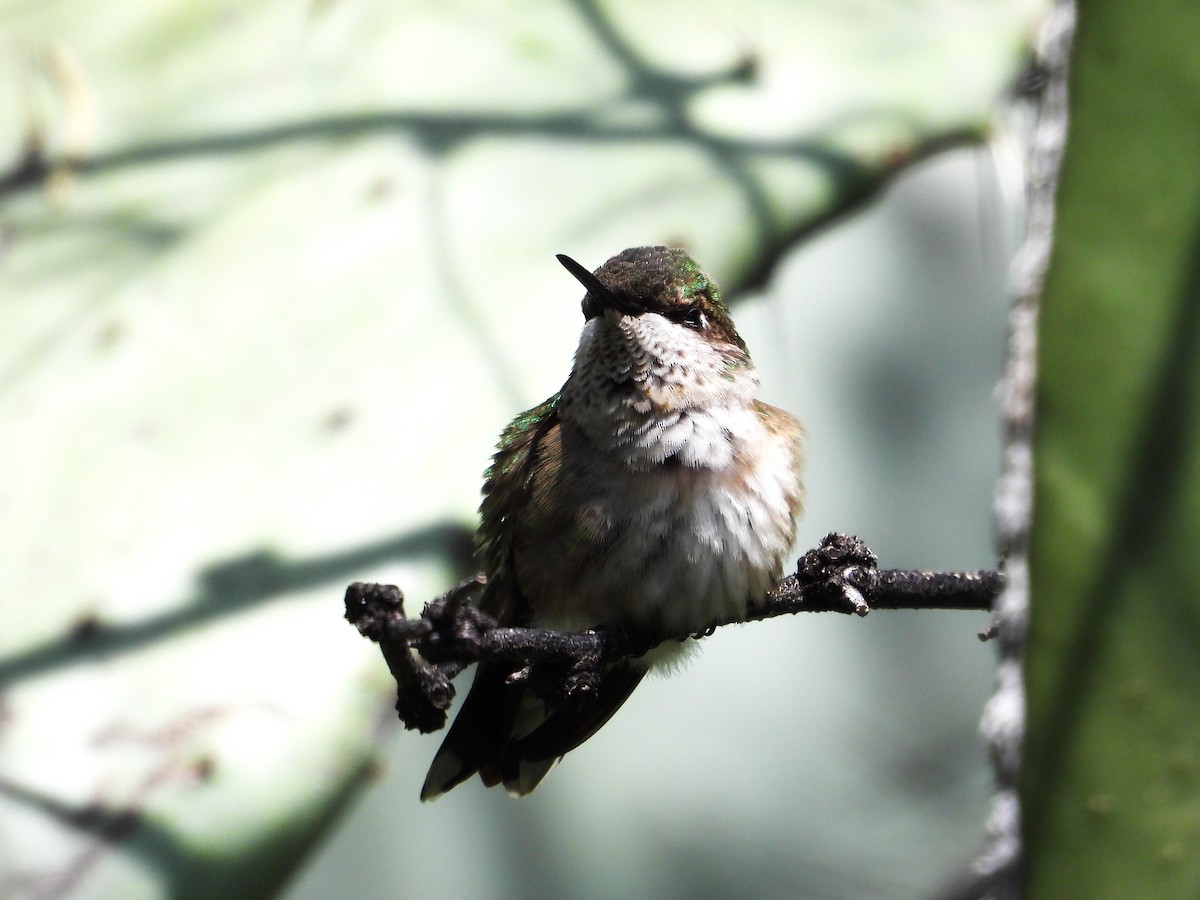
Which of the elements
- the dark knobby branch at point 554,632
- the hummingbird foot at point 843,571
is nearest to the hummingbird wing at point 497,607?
the dark knobby branch at point 554,632

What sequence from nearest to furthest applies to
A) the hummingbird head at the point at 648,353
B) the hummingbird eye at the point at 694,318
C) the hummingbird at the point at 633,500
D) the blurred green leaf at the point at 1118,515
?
1. the blurred green leaf at the point at 1118,515
2. the hummingbird at the point at 633,500
3. the hummingbird head at the point at 648,353
4. the hummingbird eye at the point at 694,318

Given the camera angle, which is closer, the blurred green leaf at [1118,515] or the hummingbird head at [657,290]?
the blurred green leaf at [1118,515]

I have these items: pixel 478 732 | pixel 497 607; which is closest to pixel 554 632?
pixel 478 732

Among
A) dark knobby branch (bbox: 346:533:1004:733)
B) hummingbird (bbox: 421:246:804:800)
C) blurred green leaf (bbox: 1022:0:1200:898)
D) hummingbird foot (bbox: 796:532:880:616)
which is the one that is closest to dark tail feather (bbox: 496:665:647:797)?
hummingbird (bbox: 421:246:804:800)

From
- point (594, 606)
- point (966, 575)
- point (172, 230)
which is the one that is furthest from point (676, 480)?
point (172, 230)

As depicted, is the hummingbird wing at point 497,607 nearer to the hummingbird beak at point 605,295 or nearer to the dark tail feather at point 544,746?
the dark tail feather at point 544,746

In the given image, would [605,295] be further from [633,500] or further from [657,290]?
[633,500]
